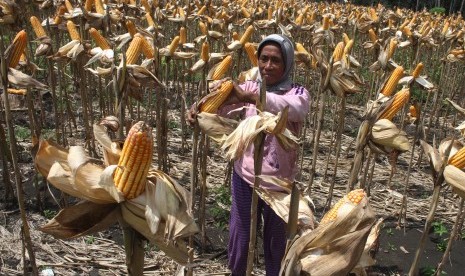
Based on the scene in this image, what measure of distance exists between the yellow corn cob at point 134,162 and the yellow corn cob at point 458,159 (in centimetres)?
133

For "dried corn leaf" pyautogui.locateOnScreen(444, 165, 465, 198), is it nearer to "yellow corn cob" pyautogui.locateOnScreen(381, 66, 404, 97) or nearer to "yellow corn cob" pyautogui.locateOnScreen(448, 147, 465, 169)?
"yellow corn cob" pyautogui.locateOnScreen(448, 147, 465, 169)

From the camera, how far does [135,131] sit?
1.24 metres

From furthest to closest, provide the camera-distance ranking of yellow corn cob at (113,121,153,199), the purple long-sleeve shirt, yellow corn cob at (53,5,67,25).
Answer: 1. yellow corn cob at (53,5,67,25)
2. the purple long-sleeve shirt
3. yellow corn cob at (113,121,153,199)

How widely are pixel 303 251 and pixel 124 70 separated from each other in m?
1.30

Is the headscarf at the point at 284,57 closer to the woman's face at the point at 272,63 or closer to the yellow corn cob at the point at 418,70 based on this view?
the woman's face at the point at 272,63

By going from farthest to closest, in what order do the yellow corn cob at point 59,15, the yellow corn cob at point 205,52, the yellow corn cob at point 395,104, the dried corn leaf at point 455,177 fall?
the yellow corn cob at point 59,15
the yellow corn cob at point 205,52
the yellow corn cob at point 395,104
the dried corn leaf at point 455,177

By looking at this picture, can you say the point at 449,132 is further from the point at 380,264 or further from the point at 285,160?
the point at 285,160

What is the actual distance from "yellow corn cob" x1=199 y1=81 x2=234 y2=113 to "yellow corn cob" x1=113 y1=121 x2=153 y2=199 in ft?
2.81

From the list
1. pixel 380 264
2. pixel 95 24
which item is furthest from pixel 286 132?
pixel 95 24

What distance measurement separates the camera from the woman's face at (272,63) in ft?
8.95

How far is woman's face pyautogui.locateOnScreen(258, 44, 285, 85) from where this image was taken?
2.73 metres

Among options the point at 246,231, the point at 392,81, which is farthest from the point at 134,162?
the point at 392,81

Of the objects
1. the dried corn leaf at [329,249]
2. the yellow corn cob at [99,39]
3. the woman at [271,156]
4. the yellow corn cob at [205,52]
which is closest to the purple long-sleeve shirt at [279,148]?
the woman at [271,156]

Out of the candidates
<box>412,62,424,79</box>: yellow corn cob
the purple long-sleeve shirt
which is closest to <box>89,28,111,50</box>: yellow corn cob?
the purple long-sleeve shirt
